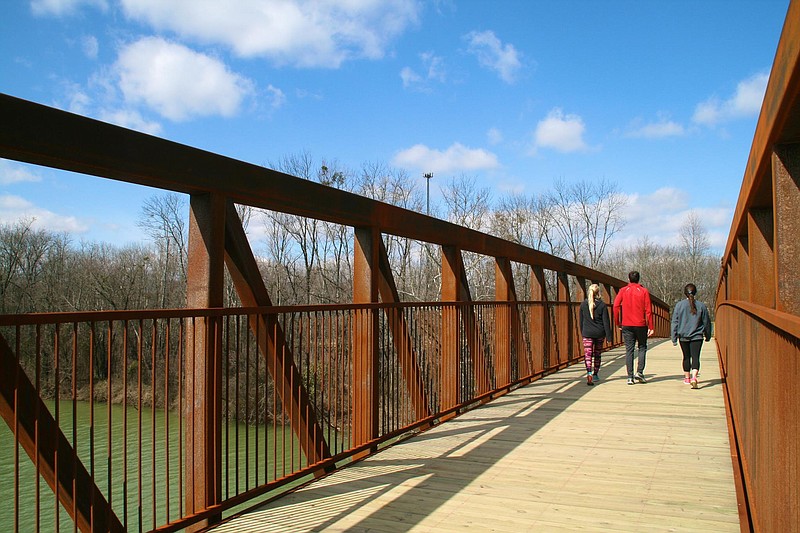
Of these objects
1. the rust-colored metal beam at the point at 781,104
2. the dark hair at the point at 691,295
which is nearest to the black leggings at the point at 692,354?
the dark hair at the point at 691,295

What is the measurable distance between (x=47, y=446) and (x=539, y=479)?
127 inches

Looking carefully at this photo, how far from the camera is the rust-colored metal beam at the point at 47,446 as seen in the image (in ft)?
8.33

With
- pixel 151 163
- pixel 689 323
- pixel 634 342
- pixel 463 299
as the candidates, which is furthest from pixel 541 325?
pixel 151 163

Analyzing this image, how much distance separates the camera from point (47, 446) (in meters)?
2.66

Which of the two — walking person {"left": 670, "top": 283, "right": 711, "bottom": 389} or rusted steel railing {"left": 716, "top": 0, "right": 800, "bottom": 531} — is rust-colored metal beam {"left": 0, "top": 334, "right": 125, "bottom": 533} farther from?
walking person {"left": 670, "top": 283, "right": 711, "bottom": 389}

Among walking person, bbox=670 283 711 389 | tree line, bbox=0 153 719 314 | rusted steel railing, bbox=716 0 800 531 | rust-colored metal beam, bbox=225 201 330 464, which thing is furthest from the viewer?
tree line, bbox=0 153 719 314

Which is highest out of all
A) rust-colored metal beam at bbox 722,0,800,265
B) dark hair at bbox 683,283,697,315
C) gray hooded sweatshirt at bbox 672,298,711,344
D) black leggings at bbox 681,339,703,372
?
rust-colored metal beam at bbox 722,0,800,265

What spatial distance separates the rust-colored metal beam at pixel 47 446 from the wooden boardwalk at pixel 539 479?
35.0 inches

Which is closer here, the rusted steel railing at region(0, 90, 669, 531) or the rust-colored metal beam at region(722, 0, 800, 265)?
the rust-colored metal beam at region(722, 0, 800, 265)

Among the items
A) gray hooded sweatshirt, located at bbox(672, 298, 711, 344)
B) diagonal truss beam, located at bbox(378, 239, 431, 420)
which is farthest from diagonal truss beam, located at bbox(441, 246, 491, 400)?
gray hooded sweatshirt, located at bbox(672, 298, 711, 344)

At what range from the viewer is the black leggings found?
9.14 m

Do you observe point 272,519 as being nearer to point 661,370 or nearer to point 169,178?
point 169,178

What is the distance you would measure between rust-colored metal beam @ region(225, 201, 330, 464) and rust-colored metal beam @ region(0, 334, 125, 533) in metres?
1.31

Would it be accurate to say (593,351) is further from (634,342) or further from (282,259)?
(282,259)
